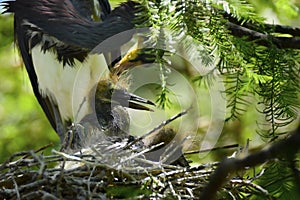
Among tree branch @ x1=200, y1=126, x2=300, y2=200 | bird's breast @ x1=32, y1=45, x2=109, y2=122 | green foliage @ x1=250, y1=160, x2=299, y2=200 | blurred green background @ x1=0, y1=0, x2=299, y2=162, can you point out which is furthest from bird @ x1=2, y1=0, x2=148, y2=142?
tree branch @ x1=200, y1=126, x2=300, y2=200

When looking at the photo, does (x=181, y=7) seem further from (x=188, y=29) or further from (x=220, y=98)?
(x=220, y=98)

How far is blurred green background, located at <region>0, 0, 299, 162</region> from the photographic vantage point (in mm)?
3779

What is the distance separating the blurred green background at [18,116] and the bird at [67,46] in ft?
1.83

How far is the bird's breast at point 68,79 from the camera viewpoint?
2.79 meters

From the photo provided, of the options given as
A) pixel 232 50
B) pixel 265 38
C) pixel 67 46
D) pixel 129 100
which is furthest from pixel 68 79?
pixel 232 50

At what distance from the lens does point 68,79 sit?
291 cm

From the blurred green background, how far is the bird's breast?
21.5 inches

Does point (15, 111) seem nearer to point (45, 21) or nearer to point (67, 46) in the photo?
point (45, 21)

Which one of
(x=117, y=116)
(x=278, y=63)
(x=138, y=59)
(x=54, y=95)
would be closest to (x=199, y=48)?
(x=278, y=63)

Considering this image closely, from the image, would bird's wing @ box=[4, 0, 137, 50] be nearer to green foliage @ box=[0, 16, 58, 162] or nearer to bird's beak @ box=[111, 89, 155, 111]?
bird's beak @ box=[111, 89, 155, 111]

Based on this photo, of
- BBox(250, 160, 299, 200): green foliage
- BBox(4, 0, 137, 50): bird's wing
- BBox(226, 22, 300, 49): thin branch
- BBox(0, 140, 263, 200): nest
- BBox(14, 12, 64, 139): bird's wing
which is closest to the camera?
BBox(250, 160, 299, 200): green foliage

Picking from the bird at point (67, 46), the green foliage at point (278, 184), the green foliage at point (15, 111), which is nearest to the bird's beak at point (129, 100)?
the bird at point (67, 46)

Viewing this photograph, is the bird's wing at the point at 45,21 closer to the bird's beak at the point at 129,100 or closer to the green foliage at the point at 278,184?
the bird's beak at the point at 129,100

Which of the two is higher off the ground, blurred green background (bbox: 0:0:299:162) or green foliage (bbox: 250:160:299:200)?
green foliage (bbox: 250:160:299:200)
